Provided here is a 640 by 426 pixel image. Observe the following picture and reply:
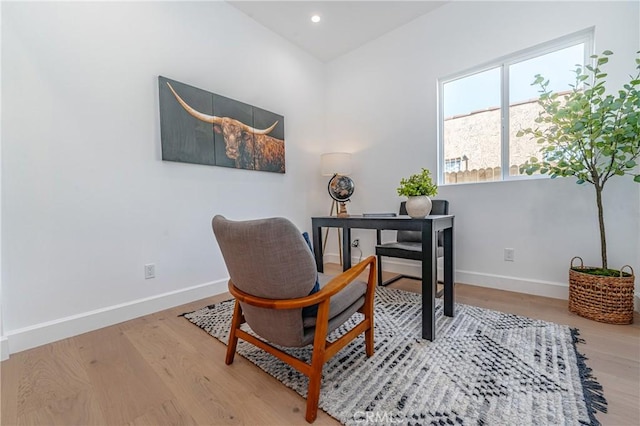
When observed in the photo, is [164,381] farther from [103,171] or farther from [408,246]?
[408,246]

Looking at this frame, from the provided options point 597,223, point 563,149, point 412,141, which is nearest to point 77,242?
point 412,141

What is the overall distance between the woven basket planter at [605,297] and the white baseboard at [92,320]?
3021 mm

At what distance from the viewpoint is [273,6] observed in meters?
2.74

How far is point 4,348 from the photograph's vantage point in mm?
1484

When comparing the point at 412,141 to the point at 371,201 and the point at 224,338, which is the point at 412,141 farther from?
the point at 224,338

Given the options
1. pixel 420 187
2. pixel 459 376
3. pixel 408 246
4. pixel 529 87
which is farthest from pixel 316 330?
pixel 529 87

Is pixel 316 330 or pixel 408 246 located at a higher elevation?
pixel 408 246

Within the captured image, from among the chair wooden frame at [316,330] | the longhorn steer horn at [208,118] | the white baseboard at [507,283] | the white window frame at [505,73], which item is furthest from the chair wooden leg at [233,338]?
the white window frame at [505,73]

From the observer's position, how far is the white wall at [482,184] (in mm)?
2029

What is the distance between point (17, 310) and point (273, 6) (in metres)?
3.28

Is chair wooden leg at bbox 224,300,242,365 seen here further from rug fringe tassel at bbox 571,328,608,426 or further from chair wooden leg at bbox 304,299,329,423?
rug fringe tassel at bbox 571,328,608,426

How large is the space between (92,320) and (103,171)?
1.06 m

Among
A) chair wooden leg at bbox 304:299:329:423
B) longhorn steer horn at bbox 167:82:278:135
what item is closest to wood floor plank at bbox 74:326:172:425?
chair wooden leg at bbox 304:299:329:423

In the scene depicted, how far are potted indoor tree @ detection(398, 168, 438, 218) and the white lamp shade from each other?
5.35ft
